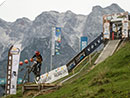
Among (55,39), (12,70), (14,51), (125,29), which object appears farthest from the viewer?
(55,39)

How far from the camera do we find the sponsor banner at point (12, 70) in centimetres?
2212

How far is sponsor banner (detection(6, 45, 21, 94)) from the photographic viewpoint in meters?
22.1

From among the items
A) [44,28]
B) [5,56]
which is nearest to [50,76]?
[5,56]

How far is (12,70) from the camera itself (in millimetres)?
22656

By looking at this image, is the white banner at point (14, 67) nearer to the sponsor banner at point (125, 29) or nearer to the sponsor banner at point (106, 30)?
the sponsor banner at point (106, 30)

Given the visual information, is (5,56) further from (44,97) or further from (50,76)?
(44,97)

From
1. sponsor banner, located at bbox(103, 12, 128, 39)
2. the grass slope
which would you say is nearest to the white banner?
the grass slope

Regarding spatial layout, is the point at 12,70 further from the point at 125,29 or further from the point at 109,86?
the point at 125,29

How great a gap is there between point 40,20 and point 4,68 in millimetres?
44243

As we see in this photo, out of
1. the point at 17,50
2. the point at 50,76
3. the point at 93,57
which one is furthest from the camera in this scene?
the point at 93,57

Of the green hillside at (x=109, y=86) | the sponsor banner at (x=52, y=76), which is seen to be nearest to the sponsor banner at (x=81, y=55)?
the sponsor banner at (x=52, y=76)

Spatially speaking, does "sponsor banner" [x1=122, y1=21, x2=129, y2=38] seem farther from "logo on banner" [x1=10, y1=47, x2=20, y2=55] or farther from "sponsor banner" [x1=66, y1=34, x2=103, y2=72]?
"logo on banner" [x1=10, y1=47, x2=20, y2=55]

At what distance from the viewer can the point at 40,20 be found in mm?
159000

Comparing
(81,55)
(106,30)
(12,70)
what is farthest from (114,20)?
(12,70)
